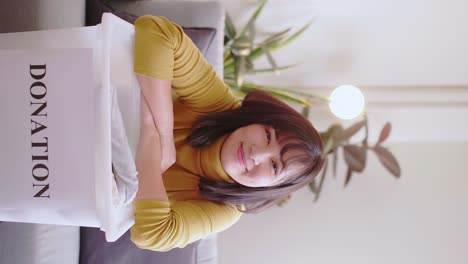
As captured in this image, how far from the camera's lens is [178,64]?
989 mm

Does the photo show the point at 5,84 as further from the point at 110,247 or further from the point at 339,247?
the point at 339,247

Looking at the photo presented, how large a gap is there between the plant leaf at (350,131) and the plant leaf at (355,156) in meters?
0.07

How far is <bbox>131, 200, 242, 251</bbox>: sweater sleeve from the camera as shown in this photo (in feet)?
3.12

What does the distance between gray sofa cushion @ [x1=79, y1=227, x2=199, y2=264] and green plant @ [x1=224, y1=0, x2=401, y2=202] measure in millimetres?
734

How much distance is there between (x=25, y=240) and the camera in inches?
43.8

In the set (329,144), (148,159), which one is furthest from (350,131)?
(148,159)

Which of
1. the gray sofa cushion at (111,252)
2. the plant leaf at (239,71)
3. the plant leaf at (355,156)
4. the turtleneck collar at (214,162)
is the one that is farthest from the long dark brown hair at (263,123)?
the plant leaf at (355,156)

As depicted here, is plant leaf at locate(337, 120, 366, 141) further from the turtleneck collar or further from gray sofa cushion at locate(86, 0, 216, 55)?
the turtleneck collar

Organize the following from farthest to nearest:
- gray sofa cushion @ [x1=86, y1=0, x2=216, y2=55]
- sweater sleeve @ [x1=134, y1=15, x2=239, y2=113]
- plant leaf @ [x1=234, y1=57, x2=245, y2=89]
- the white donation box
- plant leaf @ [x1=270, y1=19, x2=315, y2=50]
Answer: plant leaf @ [x1=270, y1=19, x2=315, y2=50] → plant leaf @ [x1=234, y1=57, x2=245, y2=89] → gray sofa cushion @ [x1=86, y1=0, x2=216, y2=55] → sweater sleeve @ [x1=134, y1=15, x2=239, y2=113] → the white donation box

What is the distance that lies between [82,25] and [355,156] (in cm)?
118

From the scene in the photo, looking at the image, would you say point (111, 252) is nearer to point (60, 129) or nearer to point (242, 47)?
point (60, 129)

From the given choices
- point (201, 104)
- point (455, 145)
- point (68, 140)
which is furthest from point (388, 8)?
point (68, 140)

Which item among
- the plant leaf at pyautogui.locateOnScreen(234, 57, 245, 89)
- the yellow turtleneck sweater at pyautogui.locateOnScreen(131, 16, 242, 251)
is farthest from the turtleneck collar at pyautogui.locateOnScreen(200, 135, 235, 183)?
the plant leaf at pyautogui.locateOnScreen(234, 57, 245, 89)

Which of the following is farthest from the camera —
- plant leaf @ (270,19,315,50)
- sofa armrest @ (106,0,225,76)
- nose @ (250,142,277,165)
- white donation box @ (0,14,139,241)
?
plant leaf @ (270,19,315,50)
